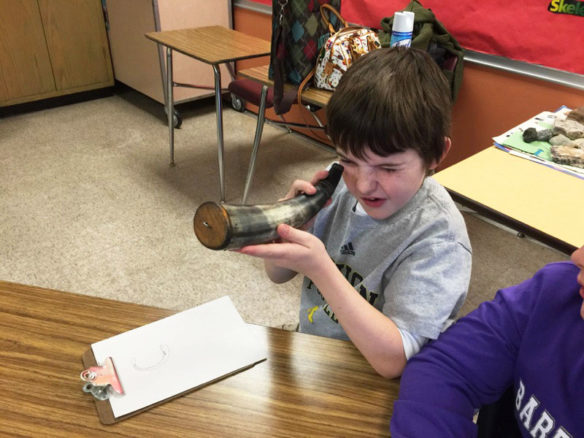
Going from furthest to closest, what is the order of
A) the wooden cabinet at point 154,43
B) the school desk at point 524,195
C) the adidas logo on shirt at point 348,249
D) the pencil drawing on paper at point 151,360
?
the wooden cabinet at point 154,43
the school desk at point 524,195
the adidas logo on shirt at point 348,249
the pencil drawing on paper at point 151,360

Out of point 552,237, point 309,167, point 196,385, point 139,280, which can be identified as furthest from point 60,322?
point 309,167

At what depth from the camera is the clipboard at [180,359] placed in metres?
0.61

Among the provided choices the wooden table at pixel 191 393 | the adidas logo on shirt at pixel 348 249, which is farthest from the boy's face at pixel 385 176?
the wooden table at pixel 191 393

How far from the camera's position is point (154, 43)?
3.28 metres

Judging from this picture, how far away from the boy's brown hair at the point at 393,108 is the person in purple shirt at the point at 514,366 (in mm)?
261

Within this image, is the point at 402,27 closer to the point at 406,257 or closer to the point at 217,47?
the point at 217,47

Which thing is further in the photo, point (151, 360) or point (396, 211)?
point (396, 211)

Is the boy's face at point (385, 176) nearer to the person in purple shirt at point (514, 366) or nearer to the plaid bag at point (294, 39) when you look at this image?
the person in purple shirt at point (514, 366)

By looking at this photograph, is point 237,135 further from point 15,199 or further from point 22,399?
point 22,399

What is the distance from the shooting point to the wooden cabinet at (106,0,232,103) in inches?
126

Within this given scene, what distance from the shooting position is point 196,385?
0.64 meters

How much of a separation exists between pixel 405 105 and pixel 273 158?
2465 mm

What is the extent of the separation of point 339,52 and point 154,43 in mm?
1835

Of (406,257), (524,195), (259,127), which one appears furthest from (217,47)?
(406,257)
